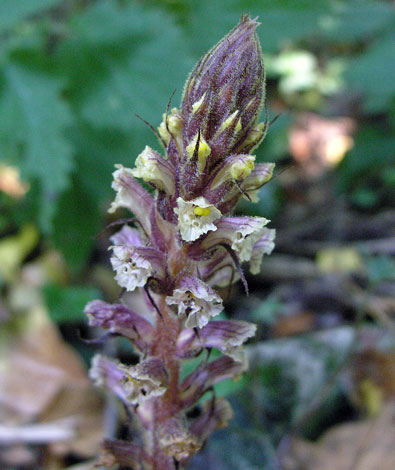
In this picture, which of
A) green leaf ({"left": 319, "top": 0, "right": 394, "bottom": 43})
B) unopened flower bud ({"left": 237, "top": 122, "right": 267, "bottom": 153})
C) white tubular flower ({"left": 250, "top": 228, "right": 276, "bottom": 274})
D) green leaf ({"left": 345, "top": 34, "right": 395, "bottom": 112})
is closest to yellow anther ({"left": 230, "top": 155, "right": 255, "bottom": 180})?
unopened flower bud ({"left": 237, "top": 122, "right": 267, "bottom": 153})

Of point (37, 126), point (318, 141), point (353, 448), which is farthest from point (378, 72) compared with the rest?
point (353, 448)

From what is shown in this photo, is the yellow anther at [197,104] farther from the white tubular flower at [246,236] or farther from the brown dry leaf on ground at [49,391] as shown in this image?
the brown dry leaf on ground at [49,391]

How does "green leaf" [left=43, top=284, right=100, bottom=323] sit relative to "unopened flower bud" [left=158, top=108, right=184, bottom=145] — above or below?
below

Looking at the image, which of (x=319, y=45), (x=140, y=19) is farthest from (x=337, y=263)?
(x=319, y=45)

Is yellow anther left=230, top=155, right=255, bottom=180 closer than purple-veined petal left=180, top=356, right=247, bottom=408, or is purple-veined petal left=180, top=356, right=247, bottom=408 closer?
yellow anther left=230, top=155, right=255, bottom=180

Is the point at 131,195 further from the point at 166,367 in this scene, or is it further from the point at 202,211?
the point at 166,367

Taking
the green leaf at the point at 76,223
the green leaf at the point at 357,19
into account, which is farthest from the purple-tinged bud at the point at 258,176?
the green leaf at the point at 357,19

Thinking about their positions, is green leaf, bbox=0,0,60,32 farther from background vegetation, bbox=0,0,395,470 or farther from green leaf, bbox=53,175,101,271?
green leaf, bbox=53,175,101,271
